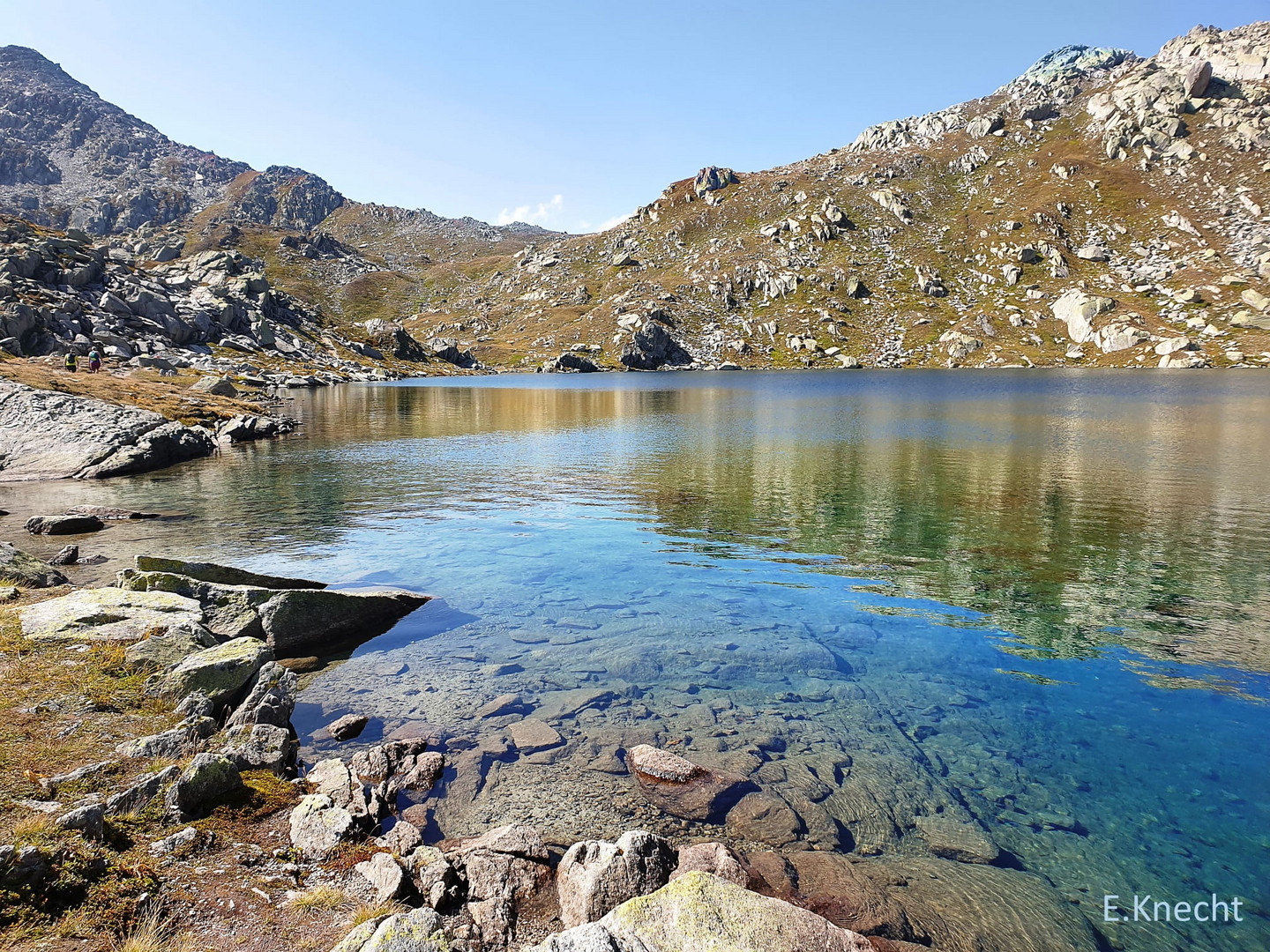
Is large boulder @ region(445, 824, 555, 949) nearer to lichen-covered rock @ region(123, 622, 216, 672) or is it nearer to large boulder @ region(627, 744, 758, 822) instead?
large boulder @ region(627, 744, 758, 822)

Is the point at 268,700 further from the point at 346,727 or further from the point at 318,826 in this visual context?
the point at 318,826

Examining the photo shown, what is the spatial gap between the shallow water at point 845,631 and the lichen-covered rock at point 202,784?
3.22 m

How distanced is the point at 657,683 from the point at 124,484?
46.0 metres

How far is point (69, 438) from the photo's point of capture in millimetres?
46812

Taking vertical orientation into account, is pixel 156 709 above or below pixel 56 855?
below

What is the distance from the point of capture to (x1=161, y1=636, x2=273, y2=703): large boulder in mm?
13539

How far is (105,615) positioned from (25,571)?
7702 mm

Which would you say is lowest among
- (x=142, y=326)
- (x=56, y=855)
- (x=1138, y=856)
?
(x=1138, y=856)

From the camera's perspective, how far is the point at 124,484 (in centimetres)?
4316

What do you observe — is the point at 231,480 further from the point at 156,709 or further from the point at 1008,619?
the point at 1008,619

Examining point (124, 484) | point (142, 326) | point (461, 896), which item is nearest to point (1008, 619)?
point (461, 896)

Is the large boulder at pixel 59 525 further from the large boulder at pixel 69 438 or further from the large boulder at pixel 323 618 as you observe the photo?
the large boulder at pixel 323 618

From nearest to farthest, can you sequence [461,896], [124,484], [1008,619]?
[461,896]
[1008,619]
[124,484]

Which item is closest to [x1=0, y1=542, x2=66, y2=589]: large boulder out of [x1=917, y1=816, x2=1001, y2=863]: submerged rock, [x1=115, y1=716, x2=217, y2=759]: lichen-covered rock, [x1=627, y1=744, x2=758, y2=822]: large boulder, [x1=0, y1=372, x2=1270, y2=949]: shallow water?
[x1=0, y1=372, x2=1270, y2=949]: shallow water
